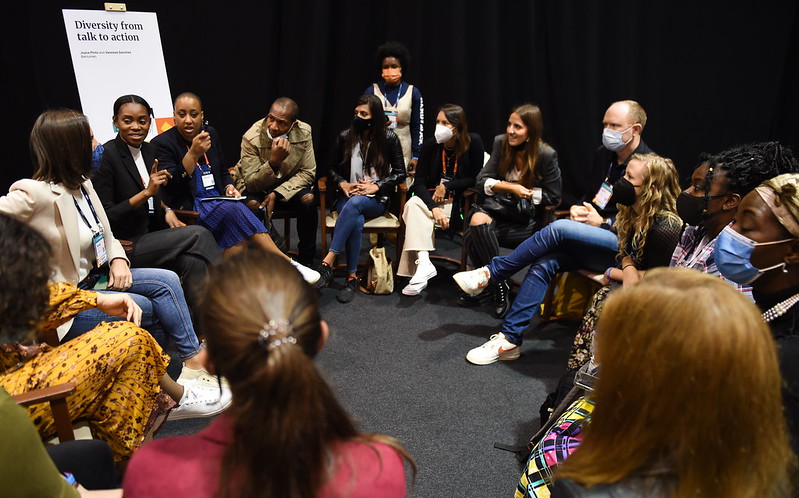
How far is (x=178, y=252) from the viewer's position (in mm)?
2760

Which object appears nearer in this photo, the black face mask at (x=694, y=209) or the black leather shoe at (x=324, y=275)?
the black face mask at (x=694, y=209)

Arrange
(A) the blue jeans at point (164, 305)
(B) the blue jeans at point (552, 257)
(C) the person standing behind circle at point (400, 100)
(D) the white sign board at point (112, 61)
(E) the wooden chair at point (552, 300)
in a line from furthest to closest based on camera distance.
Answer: (C) the person standing behind circle at point (400, 100)
(D) the white sign board at point (112, 61)
(E) the wooden chair at point (552, 300)
(B) the blue jeans at point (552, 257)
(A) the blue jeans at point (164, 305)

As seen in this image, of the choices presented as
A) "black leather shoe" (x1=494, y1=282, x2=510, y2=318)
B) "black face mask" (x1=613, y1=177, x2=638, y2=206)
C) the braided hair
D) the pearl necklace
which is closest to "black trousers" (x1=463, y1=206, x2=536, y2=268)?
"black leather shoe" (x1=494, y1=282, x2=510, y2=318)

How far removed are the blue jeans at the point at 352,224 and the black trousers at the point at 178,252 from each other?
3.16 feet

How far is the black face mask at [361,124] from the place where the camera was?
3754 millimetres

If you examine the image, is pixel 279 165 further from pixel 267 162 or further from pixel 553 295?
pixel 553 295

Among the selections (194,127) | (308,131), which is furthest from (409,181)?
(194,127)

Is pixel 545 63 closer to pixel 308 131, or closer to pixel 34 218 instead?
pixel 308 131

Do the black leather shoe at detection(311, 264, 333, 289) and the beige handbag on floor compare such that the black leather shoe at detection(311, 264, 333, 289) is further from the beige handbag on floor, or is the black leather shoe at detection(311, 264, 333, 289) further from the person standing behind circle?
the person standing behind circle

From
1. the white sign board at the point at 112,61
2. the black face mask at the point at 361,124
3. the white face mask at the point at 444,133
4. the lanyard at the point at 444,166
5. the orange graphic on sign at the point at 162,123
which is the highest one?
the white sign board at the point at 112,61

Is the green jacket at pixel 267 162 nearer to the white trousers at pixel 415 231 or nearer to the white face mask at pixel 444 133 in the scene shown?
the white trousers at pixel 415 231

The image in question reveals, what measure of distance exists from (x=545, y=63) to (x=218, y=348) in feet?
16.3

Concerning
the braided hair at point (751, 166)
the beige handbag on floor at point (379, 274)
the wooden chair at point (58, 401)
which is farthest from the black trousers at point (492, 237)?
the wooden chair at point (58, 401)

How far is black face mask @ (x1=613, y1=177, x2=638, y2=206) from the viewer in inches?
102
